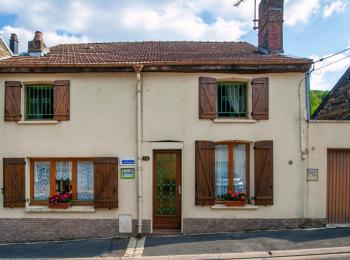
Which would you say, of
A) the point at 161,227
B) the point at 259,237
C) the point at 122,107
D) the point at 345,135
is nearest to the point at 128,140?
the point at 122,107

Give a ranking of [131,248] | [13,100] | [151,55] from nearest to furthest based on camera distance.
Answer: [131,248]
[13,100]
[151,55]

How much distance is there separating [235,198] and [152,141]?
289cm

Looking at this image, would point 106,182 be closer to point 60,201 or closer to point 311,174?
point 60,201

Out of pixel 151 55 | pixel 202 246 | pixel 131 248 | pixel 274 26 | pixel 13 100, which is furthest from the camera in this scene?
pixel 274 26

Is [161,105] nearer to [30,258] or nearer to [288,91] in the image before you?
[288,91]

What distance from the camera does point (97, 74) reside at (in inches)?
→ 363

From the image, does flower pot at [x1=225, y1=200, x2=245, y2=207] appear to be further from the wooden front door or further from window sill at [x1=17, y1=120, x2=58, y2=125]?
window sill at [x1=17, y1=120, x2=58, y2=125]

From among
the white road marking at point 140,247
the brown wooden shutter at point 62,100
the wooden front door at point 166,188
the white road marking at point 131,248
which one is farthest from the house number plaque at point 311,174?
the brown wooden shutter at point 62,100

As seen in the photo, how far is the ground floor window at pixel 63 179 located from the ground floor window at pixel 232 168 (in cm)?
373

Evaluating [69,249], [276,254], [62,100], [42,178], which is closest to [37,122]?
[62,100]

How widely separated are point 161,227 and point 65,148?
361cm

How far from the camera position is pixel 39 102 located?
9.47 metres

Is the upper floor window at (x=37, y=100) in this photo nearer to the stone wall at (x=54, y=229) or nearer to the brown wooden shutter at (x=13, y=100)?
the brown wooden shutter at (x=13, y=100)

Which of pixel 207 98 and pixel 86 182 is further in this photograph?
pixel 86 182
